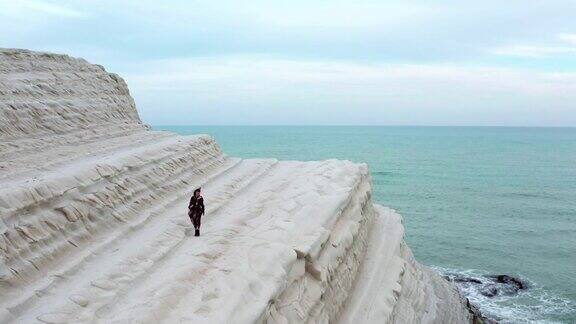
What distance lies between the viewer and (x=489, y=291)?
2216cm

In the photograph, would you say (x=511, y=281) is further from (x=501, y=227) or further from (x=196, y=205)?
(x=196, y=205)

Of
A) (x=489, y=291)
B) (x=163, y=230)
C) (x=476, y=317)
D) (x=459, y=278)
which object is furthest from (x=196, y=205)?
(x=459, y=278)

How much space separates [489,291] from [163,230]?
16.4 meters

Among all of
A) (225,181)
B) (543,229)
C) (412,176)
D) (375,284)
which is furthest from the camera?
(412,176)

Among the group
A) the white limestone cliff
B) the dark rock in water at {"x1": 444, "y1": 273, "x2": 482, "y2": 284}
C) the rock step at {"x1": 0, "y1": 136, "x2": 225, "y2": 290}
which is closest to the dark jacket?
the white limestone cliff

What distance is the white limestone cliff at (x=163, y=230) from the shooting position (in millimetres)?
8359

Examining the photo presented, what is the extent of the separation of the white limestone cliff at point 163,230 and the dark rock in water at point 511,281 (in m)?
6.31

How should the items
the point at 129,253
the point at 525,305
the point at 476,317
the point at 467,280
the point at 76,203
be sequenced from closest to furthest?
the point at 129,253 < the point at 76,203 < the point at 476,317 < the point at 525,305 < the point at 467,280

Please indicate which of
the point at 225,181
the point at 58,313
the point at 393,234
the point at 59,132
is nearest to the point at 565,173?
the point at 393,234

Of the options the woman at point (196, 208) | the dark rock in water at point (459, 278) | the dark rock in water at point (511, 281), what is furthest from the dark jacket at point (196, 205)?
the dark rock in water at point (511, 281)

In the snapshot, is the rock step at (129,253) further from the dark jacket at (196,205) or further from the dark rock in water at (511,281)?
the dark rock in water at (511,281)

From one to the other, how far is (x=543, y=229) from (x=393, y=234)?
17.8m

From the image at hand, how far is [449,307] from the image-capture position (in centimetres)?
1619

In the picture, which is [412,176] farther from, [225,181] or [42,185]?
[42,185]
